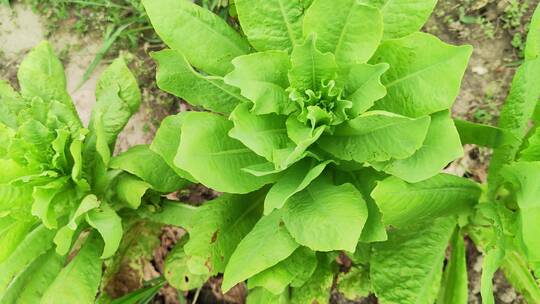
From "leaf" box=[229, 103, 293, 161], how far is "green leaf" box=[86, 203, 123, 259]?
0.54 m

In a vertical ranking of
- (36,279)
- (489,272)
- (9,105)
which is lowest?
(36,279)

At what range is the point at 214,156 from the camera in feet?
5.08

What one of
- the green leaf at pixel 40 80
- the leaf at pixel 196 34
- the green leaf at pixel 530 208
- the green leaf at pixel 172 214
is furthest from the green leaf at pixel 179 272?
the green leaf at pixel 530 208

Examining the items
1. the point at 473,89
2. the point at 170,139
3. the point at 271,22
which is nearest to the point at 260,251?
the point at 170,139

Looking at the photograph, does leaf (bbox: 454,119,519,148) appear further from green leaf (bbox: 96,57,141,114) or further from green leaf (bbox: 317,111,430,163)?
green leaf (bbox: 96,57,141,114)

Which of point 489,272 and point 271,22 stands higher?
point 271,22

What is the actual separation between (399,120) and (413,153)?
91 millimetres

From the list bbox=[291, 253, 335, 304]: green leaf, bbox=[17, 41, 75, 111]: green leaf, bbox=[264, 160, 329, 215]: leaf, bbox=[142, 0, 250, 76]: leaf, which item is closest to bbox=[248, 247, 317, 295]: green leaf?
bbox=[291, 253, 335, 304]: green leaf

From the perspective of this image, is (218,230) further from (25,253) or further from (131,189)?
(25,253)

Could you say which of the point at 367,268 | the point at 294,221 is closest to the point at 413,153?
the point at 294,221

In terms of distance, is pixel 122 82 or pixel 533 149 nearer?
pixel 533 149

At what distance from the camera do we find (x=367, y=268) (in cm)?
217

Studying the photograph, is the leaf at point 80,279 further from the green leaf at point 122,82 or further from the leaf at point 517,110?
the leaf at point 517,110

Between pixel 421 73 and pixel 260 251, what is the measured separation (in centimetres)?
64
